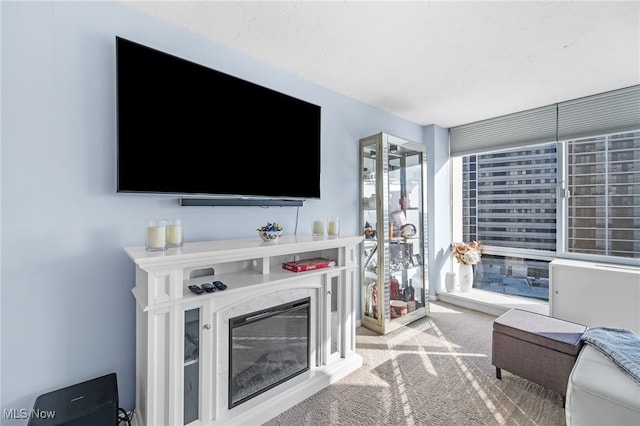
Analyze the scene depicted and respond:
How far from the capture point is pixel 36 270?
1.37 metres

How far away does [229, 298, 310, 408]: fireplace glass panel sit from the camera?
164 centimetres

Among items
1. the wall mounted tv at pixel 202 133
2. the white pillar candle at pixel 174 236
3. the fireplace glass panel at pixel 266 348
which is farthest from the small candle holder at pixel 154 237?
the fireplace glass panel at pixel 266 348

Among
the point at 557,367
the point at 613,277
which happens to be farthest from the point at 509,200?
the point at 557,367

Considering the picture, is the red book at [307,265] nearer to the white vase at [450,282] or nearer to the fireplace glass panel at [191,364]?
the fireplace glass panel at [191,364]

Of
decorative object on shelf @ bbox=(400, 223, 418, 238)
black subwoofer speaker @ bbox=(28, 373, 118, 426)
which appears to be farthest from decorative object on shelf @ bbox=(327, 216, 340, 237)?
black subwoofer speaker @ bbox=(28, 373, 118, 426)

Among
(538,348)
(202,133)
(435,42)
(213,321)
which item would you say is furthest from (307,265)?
(435,42)

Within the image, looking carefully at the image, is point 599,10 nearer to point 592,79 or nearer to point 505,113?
point 592,79

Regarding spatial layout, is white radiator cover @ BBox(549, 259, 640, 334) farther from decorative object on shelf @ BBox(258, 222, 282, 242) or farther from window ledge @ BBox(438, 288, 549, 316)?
decorative object on shelf @ BBox(258, 222, 282, 242)

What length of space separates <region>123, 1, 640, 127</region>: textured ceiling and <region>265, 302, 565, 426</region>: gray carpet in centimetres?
238

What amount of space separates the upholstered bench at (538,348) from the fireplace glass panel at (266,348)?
1.40 meters

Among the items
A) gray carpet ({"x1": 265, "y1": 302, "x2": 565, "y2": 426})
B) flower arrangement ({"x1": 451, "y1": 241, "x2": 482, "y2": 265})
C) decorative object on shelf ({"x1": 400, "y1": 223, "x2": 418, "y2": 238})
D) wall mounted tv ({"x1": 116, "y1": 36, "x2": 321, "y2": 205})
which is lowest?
Answer: gray carpet ({"x1": 265, "y1": 302, "x2": 565, "y2": 426})

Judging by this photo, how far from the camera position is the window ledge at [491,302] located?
319cm

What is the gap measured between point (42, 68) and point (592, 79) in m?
3.94

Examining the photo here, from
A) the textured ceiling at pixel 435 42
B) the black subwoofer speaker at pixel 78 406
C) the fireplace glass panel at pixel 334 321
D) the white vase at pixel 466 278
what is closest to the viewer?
the black subwoofer speaker at pixel 78 406
